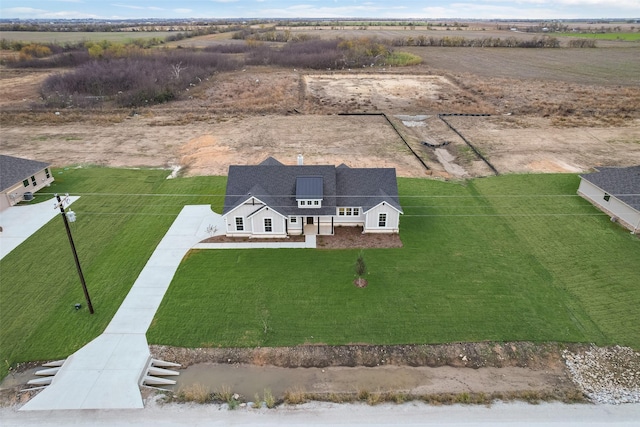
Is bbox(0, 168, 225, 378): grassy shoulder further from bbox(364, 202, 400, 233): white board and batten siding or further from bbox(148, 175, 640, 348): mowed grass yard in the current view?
bbox(364, 202, 400, 233): white board and batten siding

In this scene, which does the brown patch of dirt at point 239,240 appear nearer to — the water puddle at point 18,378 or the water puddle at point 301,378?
the water puddle at point 301,378

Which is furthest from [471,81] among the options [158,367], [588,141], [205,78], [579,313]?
[158,367]

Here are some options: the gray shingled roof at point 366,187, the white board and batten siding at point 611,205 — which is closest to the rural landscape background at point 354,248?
the white board and batten siding at point 611,205

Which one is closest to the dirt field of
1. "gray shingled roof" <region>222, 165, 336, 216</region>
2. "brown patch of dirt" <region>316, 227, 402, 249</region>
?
"gray shingled roof" <region>222, 165, 336, 216</region>

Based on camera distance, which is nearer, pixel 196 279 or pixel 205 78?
pixel 196 279

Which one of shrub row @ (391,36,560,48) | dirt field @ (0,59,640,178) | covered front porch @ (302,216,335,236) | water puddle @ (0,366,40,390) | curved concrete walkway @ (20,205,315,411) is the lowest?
water puddle @ (0,366,40,390)

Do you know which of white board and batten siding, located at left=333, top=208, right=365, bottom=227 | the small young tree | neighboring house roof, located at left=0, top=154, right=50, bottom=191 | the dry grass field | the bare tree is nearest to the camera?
the small young tree

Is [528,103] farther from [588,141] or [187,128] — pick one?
[187,128]
